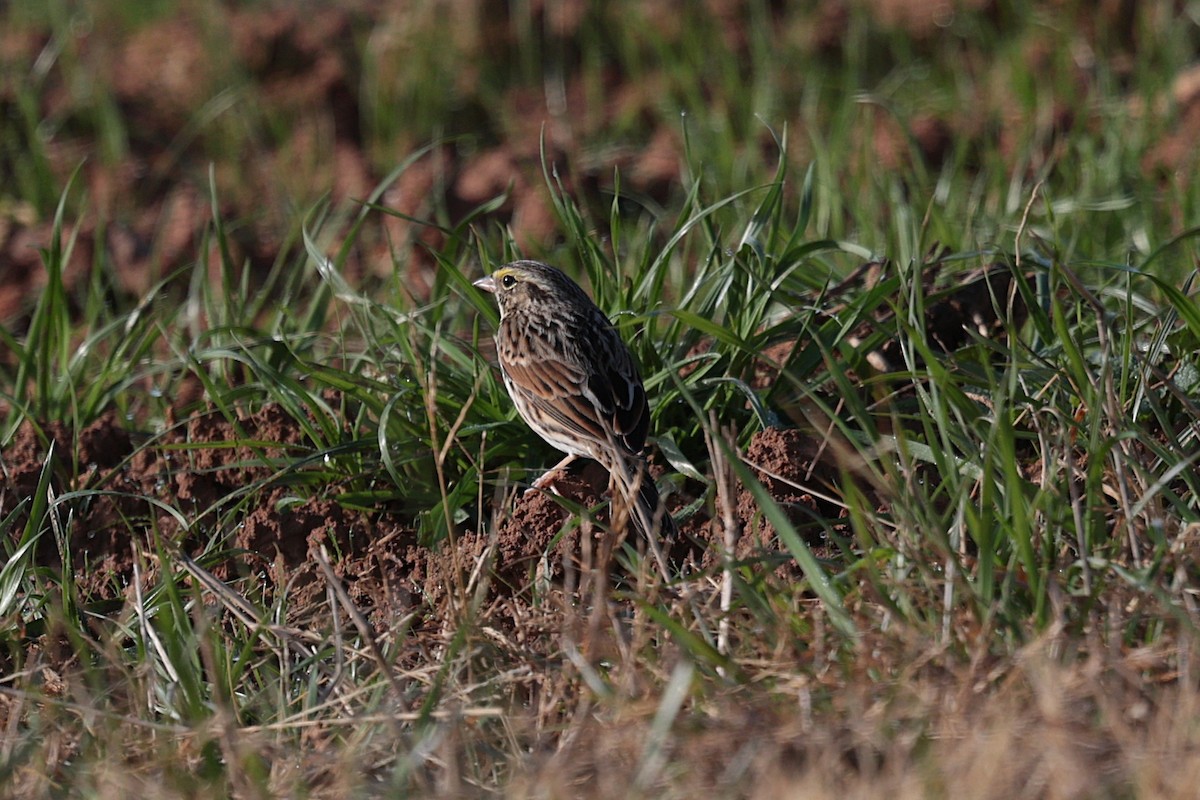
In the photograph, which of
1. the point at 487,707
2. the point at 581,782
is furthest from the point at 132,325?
the point at 581,782

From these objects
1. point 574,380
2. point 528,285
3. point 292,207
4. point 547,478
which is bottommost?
point 292,207

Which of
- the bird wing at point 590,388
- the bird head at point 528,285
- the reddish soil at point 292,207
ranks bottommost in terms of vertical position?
the reddish soil at point 292,207

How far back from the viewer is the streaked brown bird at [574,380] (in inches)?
173

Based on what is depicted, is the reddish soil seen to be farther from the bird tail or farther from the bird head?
the bird head

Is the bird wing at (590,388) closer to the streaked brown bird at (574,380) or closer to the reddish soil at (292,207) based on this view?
the streaked brown bird at (574,380)

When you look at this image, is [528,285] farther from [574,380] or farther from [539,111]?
[539,111]

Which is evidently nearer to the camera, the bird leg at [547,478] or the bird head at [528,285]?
the bird leg at [547,478]

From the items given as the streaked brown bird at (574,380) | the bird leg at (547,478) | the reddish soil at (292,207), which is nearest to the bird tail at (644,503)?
the streaked brown bird at (574,380)

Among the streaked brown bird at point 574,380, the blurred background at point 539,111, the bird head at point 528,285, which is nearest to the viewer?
the streaked brown bird at point 574,380

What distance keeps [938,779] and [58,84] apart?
7.63 m

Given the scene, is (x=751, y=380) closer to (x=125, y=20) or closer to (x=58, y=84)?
(x=58, y=84)

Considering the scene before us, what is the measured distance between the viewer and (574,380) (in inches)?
180

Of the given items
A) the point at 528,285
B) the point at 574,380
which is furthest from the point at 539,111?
the point at 574,380

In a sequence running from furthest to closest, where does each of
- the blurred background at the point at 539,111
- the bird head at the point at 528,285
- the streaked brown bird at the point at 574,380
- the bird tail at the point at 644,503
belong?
the blurred background at the point at 539,111, the bird head at the point at 528,285, the streaked brown bird at the point at 574,380, the bird tail at the point at 644,503
